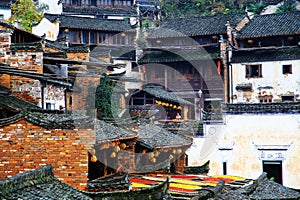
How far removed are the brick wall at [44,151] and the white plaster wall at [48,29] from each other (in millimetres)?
32622

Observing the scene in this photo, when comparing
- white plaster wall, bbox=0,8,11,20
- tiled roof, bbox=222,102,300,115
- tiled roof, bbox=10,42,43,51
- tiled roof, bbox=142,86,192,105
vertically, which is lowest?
tiled roof, bbox=222,102,300,115

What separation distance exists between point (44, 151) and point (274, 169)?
1469 cm

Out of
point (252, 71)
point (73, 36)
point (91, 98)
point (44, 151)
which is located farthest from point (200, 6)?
point (44, 151)

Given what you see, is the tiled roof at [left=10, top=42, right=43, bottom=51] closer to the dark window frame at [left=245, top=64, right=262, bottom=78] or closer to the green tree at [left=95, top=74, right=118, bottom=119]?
the green tree at [left=95, top=74, right=118, bottom=119]

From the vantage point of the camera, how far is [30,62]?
830 inches

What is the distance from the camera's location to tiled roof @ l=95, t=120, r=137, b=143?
61.1ft

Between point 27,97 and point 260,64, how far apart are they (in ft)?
94.1

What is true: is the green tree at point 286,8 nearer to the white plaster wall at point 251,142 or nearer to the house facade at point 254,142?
the house facade at point 254,142

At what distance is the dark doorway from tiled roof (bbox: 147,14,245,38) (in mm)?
22836

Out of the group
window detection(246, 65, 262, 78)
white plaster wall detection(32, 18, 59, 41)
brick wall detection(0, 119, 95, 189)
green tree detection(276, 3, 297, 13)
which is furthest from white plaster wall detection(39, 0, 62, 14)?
brick wall detection(0, 119, 95, 189)

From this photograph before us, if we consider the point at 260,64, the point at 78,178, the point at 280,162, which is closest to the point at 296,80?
the point at 260,64

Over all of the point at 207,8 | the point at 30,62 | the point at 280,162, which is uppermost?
the point at 207,8

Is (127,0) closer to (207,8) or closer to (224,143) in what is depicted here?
(207,8)

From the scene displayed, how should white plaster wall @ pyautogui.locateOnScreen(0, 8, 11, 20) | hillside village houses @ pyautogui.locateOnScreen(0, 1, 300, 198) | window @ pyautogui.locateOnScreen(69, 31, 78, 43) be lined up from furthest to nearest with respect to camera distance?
1. window @ pyautogui.locateOnScreen(69, 31, 78, 43)
2. white plaster wall @ pyautogui.locateOnScreen(0, 8, 11, 20)
3. hillside village houses @ pyautogui.locateOnScreen(0, 1, 300, 198)
